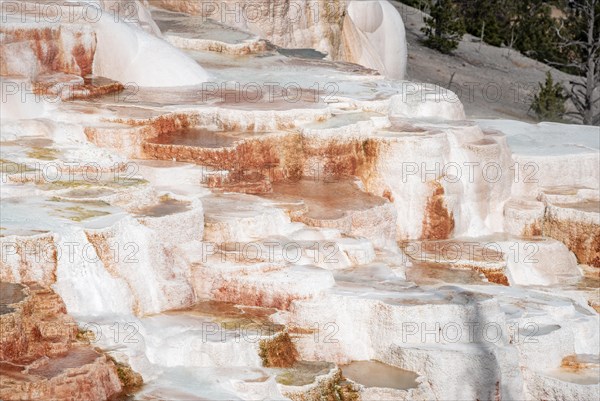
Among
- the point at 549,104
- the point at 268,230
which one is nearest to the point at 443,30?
the point at 549,104

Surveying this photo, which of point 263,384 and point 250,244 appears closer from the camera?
point 263,384

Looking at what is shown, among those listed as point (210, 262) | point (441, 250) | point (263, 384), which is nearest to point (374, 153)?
point (441, 250)

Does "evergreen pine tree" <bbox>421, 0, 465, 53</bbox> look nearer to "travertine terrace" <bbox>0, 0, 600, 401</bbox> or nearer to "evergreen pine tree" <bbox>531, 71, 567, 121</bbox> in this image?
"evergreen pine tree" <bbox>531, 71, 567, 121</bbox>

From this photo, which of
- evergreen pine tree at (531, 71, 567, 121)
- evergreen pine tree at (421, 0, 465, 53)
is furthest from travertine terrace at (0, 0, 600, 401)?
evergreen pine tree at (421, 0, 465, 53)

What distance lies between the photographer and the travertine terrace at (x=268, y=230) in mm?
8750

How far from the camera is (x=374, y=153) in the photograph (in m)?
12.3

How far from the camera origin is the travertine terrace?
28.7ft

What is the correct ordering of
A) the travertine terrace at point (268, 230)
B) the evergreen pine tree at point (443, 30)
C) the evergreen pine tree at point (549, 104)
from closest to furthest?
the travertine terrace at point (268, 230) < the evergreen pine tree at point (549, 104) < the evergreen pine tree at point (443, 30)

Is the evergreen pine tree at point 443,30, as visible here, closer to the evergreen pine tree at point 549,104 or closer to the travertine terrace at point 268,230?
the evergreen pine tree at point 549,104

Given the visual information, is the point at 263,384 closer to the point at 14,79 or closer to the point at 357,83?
the point at 14,79

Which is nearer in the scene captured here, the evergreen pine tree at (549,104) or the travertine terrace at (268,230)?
the travertine terrace at (268,230)

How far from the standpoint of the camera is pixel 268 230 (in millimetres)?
10555

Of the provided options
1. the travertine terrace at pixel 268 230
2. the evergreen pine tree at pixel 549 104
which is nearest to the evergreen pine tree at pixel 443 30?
the evergreen pine tree at pixel 549 104

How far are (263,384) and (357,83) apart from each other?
19.4 ft
